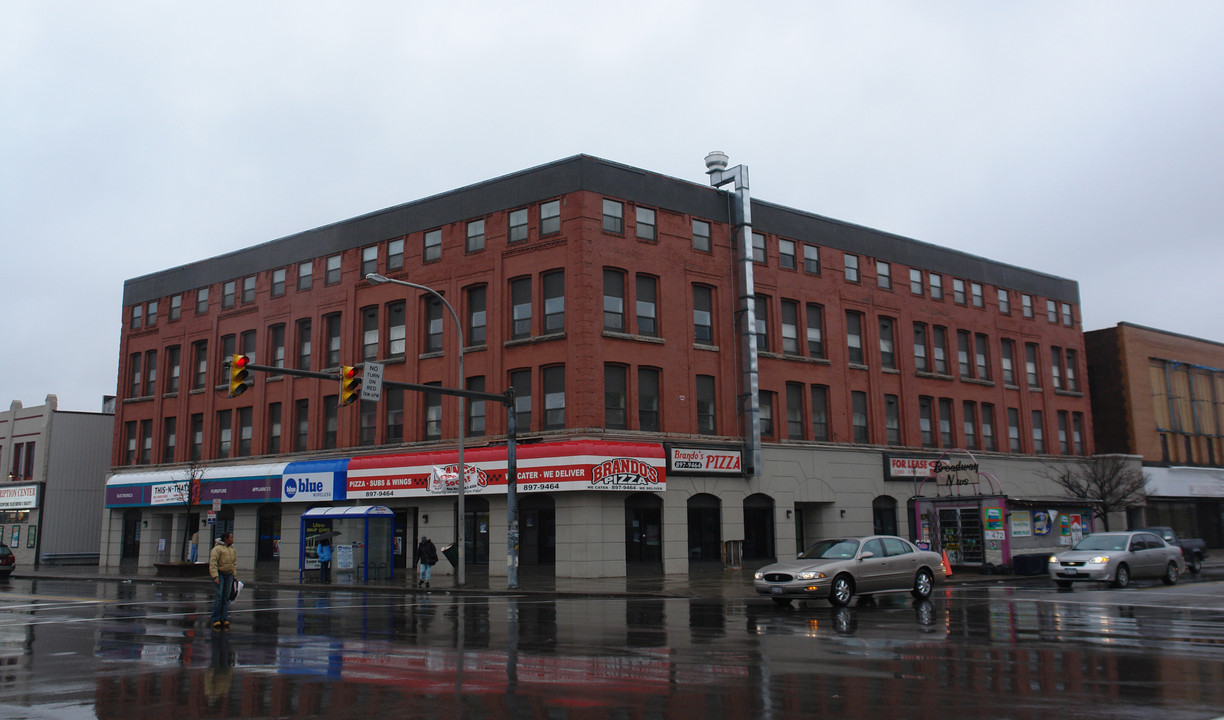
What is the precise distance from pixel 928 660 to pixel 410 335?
2943cm

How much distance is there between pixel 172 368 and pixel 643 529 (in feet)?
96.8

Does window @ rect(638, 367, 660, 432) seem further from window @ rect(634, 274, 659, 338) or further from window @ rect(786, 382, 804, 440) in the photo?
window @ rect(786, 382, 804, 440)

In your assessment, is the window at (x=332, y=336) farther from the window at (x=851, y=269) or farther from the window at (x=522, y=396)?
the window at (x=851, y=269)

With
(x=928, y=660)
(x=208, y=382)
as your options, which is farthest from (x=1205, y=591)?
(x=208, y=382)

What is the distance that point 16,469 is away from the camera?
55.8 metres

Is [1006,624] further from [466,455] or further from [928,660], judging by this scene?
[466,455]

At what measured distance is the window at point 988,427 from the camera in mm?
47031

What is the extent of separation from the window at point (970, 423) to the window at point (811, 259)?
11513mm

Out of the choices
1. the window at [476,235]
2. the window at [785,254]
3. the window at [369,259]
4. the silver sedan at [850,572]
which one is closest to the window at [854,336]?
the window at [785,254]

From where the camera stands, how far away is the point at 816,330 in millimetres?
40875

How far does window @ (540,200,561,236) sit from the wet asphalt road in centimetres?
1651

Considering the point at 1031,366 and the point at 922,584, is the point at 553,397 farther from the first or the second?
the point at 1031,366

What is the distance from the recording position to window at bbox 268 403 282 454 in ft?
143

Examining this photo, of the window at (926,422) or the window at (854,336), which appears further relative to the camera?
the window at (926,422)
